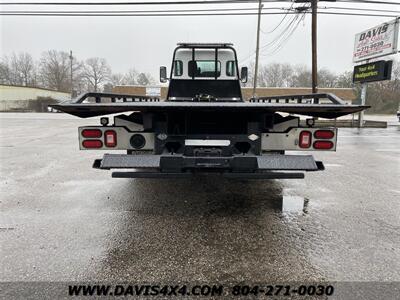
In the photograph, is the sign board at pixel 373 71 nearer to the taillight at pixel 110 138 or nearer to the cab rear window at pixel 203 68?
the cab rear window at pixel 203 68

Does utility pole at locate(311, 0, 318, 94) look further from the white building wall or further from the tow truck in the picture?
the white building wall

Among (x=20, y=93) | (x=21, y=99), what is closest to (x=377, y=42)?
(x=21, y=99)

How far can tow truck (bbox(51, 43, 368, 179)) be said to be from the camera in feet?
11.1

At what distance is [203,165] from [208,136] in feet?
1.75

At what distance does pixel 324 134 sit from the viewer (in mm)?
3818

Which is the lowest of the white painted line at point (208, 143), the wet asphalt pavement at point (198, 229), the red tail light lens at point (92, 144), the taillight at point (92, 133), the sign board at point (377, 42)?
the wet asphalt pavement at point (198, 229)

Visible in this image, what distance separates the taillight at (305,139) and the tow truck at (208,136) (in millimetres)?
13

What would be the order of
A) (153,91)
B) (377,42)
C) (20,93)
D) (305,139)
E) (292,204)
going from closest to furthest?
1. (305,139)
2. (292,204)
3. (377,42)
4. (153,91)
5. (20,93)

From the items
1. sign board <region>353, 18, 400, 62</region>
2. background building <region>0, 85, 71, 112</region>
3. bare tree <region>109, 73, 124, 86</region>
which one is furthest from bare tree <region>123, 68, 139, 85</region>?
sign board <region>353, 18, 400, 62</region>

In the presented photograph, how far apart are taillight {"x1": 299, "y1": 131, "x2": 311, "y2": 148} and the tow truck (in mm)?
13

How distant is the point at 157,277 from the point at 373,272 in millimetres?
2034

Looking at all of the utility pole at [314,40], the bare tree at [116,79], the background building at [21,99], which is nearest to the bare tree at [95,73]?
the bare tree at [116,79]

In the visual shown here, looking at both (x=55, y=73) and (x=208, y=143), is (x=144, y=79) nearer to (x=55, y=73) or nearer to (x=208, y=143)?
(x=55, y=73)

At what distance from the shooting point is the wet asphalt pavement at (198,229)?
2.59 metres
